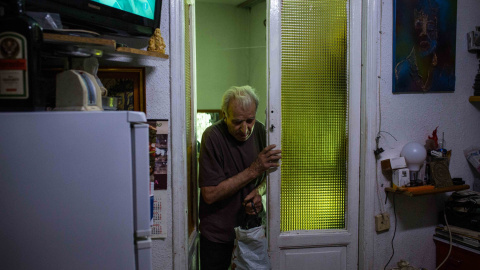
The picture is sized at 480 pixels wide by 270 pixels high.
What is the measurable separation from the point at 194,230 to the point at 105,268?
3.59ft

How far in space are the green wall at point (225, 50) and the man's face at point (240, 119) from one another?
154cm

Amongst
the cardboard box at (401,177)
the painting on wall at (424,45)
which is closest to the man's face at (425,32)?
the painting on wall at (424,45)

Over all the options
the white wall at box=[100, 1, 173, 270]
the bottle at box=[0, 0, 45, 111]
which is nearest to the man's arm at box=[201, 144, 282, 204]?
the white wall at box=[100, 1, 173, 270]

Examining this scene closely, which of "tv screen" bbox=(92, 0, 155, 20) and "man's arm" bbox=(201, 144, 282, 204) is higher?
"tv screen" bbox=(92, 0, 155, 20)

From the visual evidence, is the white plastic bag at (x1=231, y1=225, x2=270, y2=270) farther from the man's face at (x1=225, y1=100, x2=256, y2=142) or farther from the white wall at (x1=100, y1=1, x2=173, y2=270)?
the man's face at (x1=225, y1=100, x2=256, y2=142)

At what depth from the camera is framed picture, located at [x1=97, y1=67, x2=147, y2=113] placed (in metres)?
1.59

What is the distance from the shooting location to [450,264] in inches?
83.0

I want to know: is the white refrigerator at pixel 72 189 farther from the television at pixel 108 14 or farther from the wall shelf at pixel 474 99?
the wall shelf at pixel 474 99

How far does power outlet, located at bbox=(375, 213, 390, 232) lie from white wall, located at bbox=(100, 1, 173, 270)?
1.23 m

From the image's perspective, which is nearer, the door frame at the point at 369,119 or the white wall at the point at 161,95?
the white wall at the point at 161,95

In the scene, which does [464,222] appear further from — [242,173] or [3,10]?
[3,10]

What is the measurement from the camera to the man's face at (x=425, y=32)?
6.82ft

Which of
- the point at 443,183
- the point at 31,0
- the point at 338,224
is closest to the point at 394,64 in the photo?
the point at 443,183

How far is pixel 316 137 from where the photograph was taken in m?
2.02
